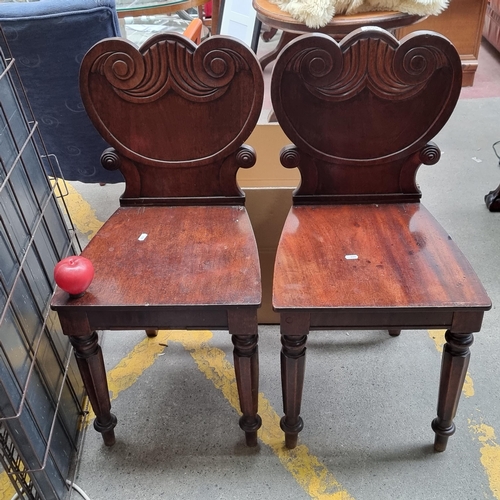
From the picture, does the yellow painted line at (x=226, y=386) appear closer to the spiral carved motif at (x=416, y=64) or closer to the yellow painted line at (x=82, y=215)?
the yellow painted line at (x=82, y=215)

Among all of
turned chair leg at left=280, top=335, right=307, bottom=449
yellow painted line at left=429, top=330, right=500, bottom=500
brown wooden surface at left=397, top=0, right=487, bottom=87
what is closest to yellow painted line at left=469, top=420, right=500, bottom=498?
yellow painted line at left=429, top=330, right=500, bottom=500

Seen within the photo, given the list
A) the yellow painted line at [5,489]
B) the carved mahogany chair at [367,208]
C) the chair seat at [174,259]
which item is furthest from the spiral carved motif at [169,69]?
the yellow painted line at [5,489]

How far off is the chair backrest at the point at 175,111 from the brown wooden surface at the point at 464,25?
2.27 m

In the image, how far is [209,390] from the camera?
1.40 m

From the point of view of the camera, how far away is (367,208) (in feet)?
4.10

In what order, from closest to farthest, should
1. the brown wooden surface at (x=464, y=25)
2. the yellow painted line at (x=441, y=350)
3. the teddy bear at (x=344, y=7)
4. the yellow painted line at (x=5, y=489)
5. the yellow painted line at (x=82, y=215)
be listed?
the yellow painted line at (x=5, y=489) < the yellow painted line at (x=441, y=350) < the teddy bear at (x=344, y=7) < the yellow painted line at (x=82, y=215) < the brown wooden surface at (x=464, y=25)

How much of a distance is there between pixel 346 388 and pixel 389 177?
580mm

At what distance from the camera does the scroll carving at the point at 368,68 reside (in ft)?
3.63

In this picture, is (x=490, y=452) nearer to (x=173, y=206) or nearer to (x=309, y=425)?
(x=309, y=425)

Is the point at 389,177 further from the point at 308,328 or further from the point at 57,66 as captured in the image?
the point at 57,66

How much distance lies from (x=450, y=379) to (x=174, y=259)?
647 millimetres

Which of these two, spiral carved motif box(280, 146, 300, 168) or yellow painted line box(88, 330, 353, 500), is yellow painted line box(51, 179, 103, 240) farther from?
spiral carved motif box(280, 146, 300, 168)

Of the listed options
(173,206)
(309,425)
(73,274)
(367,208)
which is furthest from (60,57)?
(309,425)

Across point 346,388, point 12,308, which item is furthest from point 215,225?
point 346,388
